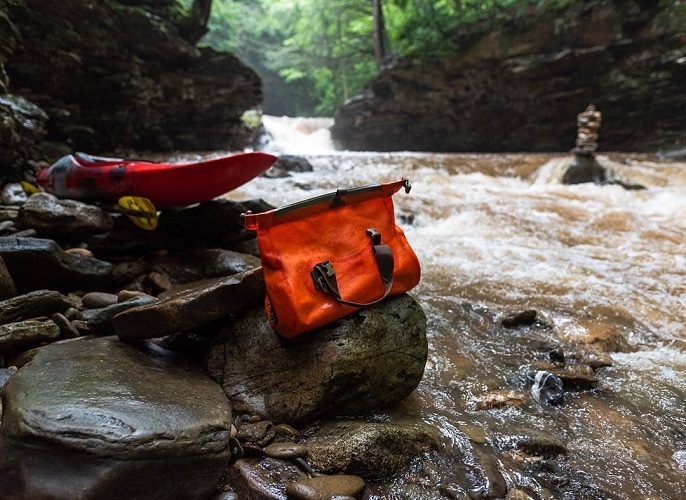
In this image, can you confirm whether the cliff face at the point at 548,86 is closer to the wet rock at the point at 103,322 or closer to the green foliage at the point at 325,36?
the green foliage at the point at 325,36

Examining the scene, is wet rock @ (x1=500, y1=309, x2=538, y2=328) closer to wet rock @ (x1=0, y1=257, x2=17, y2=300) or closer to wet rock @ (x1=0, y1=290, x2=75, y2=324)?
wet rock @ (x1=0, y1=290, x2=75, y2=324)

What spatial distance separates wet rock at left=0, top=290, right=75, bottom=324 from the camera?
184 cm

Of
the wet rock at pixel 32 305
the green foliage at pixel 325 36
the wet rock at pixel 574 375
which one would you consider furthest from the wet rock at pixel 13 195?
the green foliage at pixel 325 36

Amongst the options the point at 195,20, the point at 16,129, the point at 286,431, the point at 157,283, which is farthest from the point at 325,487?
the point at 195,20

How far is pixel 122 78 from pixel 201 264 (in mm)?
9351

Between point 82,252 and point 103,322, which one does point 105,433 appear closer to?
point 103,322

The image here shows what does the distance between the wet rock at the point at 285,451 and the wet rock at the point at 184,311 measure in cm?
47

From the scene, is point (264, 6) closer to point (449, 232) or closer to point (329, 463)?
point (449, 232)

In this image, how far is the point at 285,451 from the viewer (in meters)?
1.48

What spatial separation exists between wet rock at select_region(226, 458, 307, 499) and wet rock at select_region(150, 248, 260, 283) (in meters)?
1.64

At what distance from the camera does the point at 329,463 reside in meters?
1.46

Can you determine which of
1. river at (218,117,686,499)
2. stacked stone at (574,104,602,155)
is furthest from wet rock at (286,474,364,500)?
stacked stone at (574,104,602,155)

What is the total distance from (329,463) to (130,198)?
8.34ft

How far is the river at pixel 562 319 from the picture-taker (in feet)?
5.48
